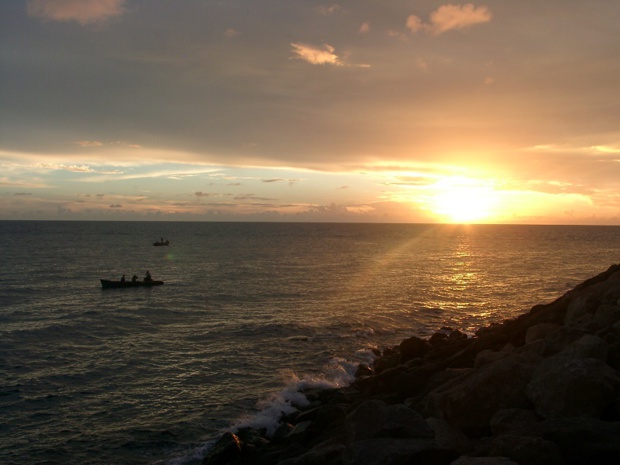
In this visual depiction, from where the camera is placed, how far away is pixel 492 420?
10.1 m

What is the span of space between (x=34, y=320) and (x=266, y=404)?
25.6m

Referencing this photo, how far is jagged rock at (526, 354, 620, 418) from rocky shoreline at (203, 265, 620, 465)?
0.02m

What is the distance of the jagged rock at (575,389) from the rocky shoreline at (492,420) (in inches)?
0.7

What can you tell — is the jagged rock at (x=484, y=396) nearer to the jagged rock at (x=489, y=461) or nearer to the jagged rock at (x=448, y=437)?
the jagged rock at (x=448, y=437)

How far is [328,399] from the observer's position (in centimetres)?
1991

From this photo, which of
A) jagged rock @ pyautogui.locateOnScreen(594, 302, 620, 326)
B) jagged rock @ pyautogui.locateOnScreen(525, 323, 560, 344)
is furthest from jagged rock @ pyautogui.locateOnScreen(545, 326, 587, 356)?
jagged rock @ pyautogui.locateOnScreen(525, 323, 560, 344)

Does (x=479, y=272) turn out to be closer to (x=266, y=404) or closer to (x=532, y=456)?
(x=266, y=404)

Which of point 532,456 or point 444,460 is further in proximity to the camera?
point 444,460

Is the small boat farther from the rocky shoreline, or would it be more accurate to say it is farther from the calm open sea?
the rocky shoreline

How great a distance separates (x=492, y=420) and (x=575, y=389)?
170 centimetres

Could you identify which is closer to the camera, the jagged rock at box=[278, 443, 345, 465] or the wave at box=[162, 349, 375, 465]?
the jagged rock at box=[278, 443, 345, 465]

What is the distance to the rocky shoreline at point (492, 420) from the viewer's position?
8.16 metres

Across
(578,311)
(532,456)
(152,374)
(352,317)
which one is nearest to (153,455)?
(152,374)

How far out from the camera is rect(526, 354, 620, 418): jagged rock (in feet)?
31.0
